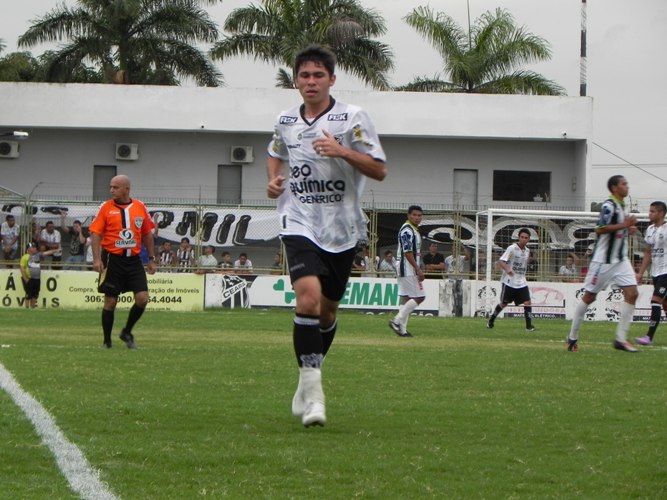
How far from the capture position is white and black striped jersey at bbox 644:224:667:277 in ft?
60.7

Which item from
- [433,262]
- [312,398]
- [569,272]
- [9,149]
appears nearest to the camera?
[312,398]

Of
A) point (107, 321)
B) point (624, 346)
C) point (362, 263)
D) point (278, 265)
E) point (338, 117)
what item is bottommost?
point (624, 346)

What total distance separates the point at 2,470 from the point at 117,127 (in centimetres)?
3462

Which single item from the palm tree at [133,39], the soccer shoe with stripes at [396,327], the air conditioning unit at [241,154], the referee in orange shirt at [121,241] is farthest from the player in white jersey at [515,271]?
the palm tree at [133,39]

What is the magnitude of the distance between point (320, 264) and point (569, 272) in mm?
24118

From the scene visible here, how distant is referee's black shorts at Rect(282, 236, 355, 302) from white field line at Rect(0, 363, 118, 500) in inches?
67.3

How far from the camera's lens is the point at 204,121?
1558 inches

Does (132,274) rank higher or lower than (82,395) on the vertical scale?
higher

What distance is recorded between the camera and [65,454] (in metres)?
6.07

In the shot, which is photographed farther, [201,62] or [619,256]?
[201,62]

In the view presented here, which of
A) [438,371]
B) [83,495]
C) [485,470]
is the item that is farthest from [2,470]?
[438,371]

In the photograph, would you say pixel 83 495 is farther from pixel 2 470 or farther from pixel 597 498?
pixel 597 498

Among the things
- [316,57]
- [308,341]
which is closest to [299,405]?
[308,341]

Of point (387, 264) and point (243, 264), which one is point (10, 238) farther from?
point (387, 264)
